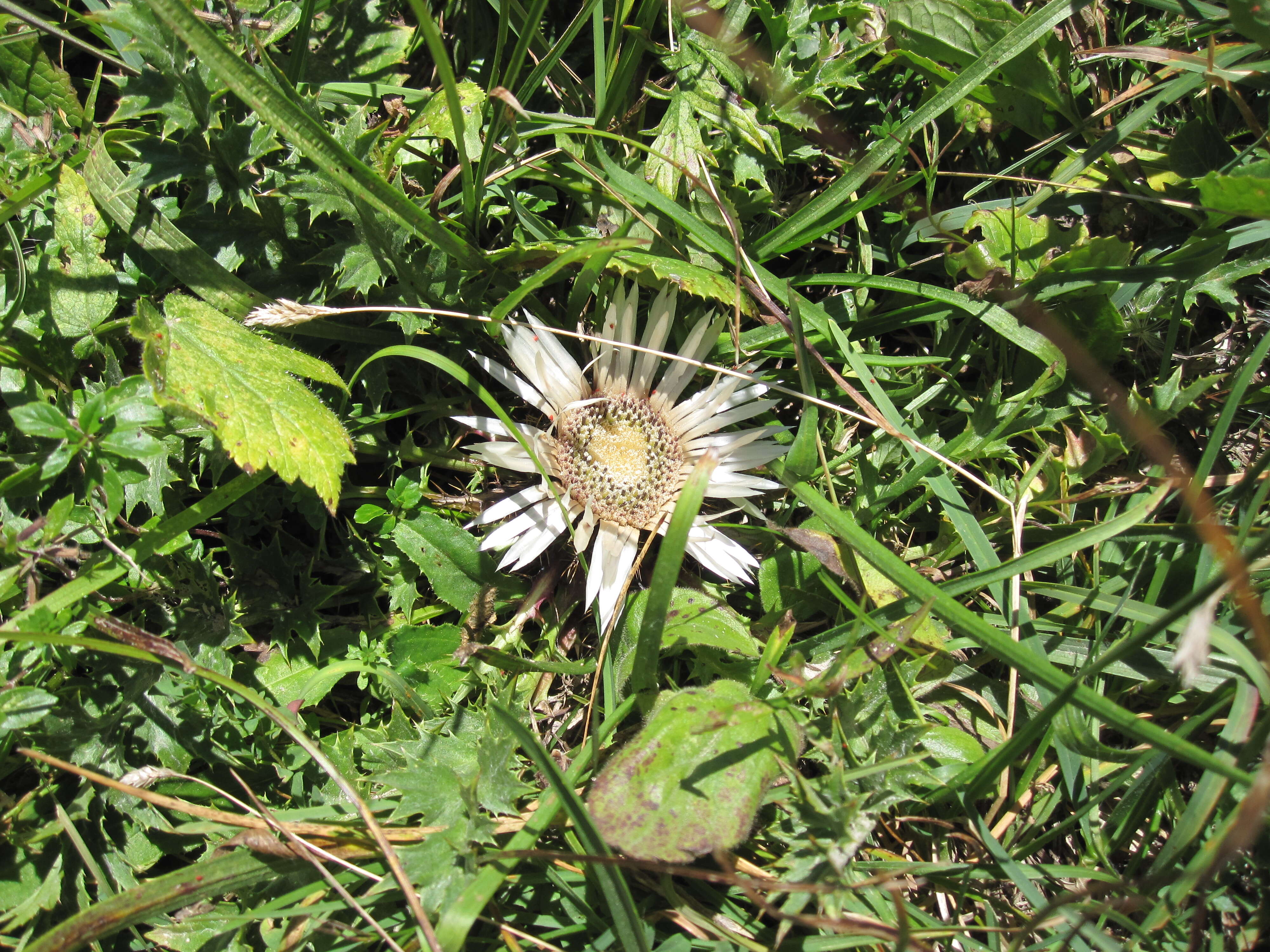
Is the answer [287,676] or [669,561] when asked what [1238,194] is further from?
[287,676]

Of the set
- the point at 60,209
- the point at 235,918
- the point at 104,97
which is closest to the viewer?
A: the point at 235,918

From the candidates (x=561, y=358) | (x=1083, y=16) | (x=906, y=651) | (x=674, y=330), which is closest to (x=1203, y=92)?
(x=1083, y=16)

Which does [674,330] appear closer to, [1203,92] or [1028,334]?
[1028,334]

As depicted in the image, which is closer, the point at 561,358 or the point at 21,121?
the point at 21,121

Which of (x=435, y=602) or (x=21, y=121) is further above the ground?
(x=21, y=121)

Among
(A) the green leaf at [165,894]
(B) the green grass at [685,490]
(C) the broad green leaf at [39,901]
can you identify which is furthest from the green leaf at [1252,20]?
(C) the broad green leaf at [39,901]

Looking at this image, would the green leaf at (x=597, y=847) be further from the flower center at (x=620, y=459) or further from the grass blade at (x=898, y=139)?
the grass blade at (x=898, y=139)

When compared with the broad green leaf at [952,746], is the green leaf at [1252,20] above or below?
above

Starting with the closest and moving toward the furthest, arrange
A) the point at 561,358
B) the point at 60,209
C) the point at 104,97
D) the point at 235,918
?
the point at 235,918, the point at 60,209, the point at 561,358, the point at 104,97
